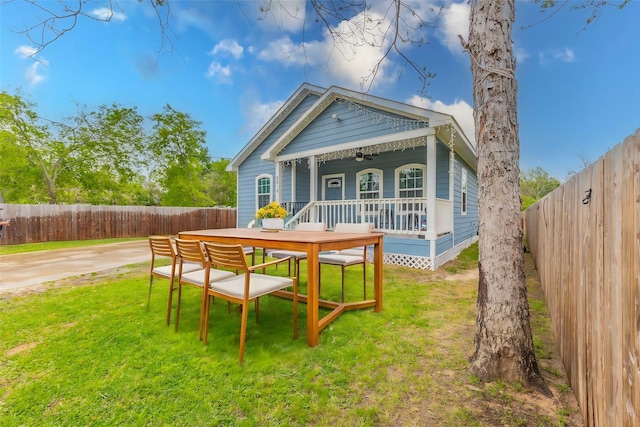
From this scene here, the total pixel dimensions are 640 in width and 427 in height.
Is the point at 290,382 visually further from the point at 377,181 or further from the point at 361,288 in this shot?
the point at 377,181

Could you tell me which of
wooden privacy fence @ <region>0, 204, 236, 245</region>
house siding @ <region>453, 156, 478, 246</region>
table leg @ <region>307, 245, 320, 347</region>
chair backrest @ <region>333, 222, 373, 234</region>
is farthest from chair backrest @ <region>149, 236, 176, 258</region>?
wooden privacy fence @ <region>0, 204, 236, 245</region>


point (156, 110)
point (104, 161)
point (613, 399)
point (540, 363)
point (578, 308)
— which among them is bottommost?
point (540, 363)

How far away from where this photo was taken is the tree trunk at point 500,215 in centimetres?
192

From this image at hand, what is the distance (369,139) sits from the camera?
6758 mm

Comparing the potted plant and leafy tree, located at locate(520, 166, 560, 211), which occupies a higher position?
leafy tree, located at locate(520, 166, 560, 211)

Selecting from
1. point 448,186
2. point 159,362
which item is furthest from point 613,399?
point 448,186

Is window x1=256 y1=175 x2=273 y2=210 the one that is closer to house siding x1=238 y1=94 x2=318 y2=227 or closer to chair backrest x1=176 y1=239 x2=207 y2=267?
house siding x1=238 y1=94 x2=318 y2=227

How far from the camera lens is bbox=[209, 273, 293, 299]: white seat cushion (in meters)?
2.32

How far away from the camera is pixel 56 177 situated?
45.4 feet

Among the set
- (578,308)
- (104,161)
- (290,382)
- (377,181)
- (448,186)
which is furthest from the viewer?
(104,161)

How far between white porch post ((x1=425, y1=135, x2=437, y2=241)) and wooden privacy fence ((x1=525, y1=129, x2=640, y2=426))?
3860 millimetres

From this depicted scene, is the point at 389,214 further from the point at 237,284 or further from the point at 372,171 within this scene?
the point at 237,284

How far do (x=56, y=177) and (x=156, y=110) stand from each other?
252 inches

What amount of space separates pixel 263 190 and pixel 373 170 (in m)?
4.15
